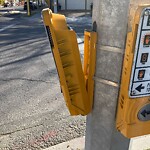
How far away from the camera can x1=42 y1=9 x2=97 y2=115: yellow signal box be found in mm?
1405

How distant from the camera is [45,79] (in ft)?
18.7

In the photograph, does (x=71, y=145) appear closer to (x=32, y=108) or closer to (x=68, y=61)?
(x=32, y=108)

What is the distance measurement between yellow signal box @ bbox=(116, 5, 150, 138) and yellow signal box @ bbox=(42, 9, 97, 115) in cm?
29

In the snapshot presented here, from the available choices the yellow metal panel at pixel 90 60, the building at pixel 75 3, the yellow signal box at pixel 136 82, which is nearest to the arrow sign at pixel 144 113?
the yellow signal box at pixel 136 82

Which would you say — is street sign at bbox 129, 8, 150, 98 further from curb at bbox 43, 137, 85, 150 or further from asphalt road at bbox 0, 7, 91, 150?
asphalt road at bbox 0, 7, 91, 150

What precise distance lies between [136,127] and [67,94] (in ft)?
1.62

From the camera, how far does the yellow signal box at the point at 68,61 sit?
141 centimetres

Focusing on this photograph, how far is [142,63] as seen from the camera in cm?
121

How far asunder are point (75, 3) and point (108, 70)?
3070cm

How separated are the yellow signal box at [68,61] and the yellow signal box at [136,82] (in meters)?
0.29

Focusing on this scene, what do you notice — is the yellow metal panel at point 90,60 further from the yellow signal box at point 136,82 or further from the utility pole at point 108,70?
the yellow signal box at point 136,82

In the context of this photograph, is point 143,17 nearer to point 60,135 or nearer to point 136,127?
point 136,127

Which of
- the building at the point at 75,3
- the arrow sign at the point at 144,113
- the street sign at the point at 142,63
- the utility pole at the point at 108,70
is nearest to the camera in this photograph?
the street sign at the point at 142,63

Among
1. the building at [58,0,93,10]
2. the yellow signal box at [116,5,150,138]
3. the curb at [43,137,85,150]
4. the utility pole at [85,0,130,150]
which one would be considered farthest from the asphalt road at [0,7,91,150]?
the building at [58,0,93,10]
